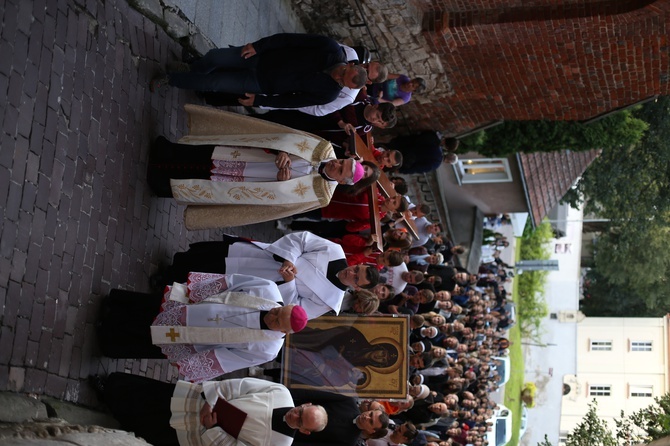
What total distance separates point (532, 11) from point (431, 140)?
9.48 ft

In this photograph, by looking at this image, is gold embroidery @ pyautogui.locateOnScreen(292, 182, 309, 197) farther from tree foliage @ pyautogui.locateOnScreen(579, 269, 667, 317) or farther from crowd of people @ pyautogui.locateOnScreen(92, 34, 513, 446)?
tree foliage @ pyautogui.locateOnScreen(579, 269, 667, 317)

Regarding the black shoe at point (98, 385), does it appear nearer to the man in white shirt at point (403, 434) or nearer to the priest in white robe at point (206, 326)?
the priest in white robe at point (206, 326)

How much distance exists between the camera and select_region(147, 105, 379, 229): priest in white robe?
27.8 feet

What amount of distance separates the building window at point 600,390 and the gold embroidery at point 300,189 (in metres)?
34.5

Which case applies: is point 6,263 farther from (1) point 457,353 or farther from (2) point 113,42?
(1) point 457,353

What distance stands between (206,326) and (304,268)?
153 cm

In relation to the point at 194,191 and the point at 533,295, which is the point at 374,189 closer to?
the point at 194,191

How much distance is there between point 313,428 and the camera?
22.3 ft

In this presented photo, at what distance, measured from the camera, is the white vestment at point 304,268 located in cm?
833

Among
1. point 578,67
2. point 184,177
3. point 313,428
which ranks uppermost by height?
point 578,67

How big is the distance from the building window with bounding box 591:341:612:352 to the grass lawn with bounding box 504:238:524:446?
24.1 ft

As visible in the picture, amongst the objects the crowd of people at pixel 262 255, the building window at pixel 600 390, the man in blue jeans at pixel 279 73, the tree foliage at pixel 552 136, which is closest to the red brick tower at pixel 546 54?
the tree foliage at pixel 552 136

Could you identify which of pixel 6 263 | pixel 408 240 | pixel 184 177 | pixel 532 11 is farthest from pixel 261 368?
pixel 532 11

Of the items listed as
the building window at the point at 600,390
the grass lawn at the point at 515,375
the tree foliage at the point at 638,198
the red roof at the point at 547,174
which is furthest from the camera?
the building window at the point at 600,390
